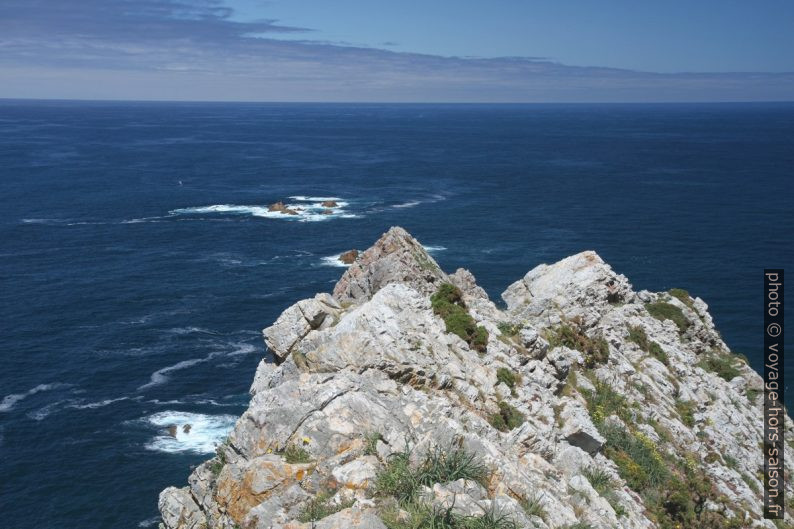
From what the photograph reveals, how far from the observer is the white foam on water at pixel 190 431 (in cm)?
5691

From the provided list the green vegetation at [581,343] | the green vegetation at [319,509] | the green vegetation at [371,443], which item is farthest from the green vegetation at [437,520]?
the green vegetation at [581,343]

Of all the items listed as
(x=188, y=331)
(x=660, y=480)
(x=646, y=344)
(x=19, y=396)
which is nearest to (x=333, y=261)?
(x=188, y=331)

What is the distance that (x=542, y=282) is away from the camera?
48562 mm

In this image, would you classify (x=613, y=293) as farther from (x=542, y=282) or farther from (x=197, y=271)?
(x=197, y=271)

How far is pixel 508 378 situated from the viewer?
1099 inches

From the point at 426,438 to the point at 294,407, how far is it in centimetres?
482

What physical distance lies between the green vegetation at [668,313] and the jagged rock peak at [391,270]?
1560 cm

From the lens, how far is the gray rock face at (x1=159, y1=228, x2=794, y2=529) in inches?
766

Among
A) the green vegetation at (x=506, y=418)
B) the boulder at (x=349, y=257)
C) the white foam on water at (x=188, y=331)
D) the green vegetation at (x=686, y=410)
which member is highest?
the green vegetation at (x=506, y=418)

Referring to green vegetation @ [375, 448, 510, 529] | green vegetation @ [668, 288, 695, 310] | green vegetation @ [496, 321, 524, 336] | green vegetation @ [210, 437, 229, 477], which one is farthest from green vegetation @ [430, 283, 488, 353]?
green vegetation @ [668, 288, 695, 310]

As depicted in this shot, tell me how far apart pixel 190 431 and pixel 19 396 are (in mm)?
18367

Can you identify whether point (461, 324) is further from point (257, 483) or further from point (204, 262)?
point (204, 262)

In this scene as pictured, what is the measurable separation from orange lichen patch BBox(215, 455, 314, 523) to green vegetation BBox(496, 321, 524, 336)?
14.7 metres

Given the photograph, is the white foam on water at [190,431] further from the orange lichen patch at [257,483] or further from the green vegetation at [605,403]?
the orange lichen patch at [257,483]
